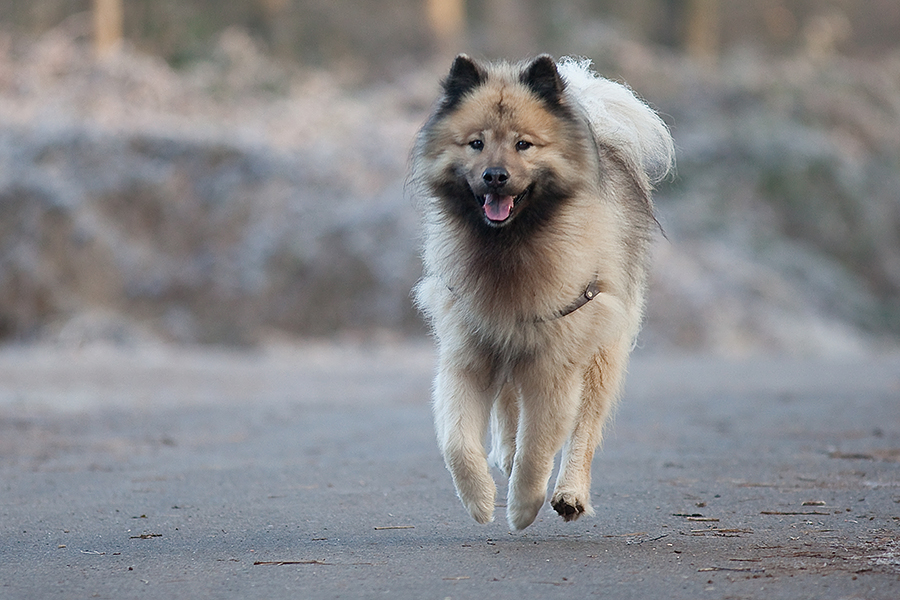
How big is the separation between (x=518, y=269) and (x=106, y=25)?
17112 mm

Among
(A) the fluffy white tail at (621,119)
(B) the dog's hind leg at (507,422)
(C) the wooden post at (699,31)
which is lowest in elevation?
(B) the dog's hind leg at (507,422)

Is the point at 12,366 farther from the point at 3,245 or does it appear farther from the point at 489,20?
the point at 489,20

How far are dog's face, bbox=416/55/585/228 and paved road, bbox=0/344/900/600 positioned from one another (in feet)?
4.57

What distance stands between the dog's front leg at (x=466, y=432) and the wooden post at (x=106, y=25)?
16460 mm

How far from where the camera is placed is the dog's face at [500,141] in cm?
484

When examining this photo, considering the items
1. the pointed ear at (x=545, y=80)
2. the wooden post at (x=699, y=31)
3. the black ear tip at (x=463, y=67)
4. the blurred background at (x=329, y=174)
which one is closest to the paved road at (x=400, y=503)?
the pointed ear at (x=545, y=80)

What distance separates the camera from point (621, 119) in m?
5.77

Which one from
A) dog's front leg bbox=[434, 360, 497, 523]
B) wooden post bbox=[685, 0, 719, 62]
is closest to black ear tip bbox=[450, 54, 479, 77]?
dog's front leg bbox=[434, 360, 497, 523]

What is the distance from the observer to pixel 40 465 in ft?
22.3

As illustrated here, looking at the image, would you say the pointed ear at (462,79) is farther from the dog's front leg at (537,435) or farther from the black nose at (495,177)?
the dog's front leg at (537,435)

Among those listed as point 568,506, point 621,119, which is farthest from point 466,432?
point 621,119

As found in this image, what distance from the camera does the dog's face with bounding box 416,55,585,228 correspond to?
484cm

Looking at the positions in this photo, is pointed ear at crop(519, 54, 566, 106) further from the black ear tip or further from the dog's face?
the black ear tip

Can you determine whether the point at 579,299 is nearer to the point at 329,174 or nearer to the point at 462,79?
the point at 462,79
